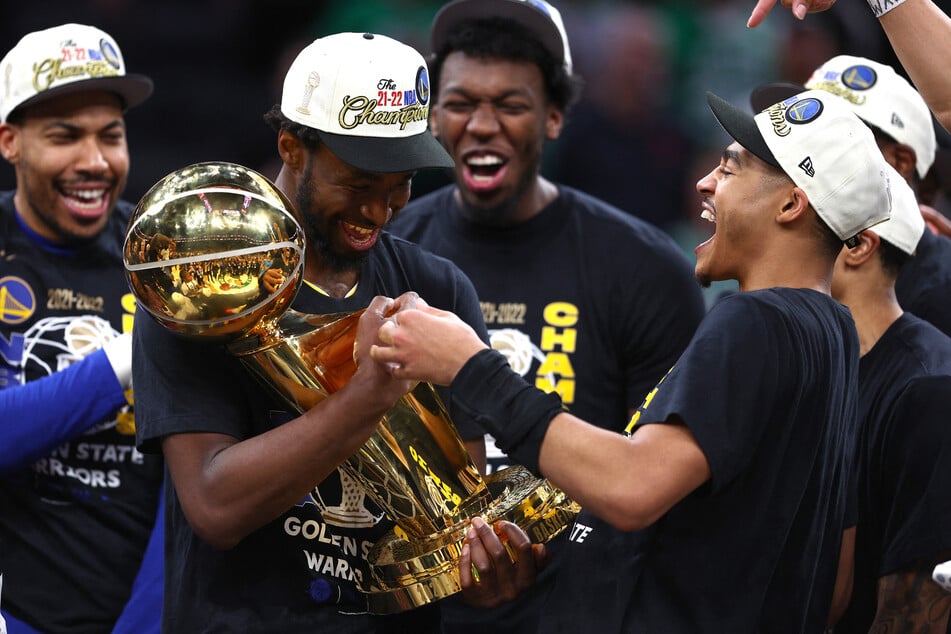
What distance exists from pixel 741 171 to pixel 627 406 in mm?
1509

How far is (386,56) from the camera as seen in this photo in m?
2.83

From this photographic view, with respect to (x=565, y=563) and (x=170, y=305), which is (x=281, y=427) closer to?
(x=170, y=305)

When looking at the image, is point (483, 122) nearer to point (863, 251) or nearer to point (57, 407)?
point (863, 251)

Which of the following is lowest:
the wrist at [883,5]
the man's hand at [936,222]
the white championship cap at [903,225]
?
the man's hand at [936,222]

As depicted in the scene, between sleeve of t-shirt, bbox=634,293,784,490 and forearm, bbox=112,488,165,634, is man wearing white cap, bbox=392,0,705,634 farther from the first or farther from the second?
sleeve of t-shirt, bbox=634,293,784,490

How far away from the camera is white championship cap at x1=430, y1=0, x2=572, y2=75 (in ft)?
14.9

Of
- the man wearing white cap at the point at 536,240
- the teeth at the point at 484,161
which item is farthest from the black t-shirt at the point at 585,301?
the teeth at the point at 484,161

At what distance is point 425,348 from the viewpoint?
248 cm

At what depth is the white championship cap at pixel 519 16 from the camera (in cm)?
453

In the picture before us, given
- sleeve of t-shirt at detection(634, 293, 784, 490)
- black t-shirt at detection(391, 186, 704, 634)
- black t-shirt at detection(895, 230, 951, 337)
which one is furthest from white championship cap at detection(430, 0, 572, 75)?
sleeve of t-shirt at detection(634, 293, 784, 490)

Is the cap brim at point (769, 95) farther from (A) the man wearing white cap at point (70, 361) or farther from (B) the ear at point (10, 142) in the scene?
(B) the ear at point (10, 142)

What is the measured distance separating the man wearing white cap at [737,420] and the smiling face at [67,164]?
1846mm

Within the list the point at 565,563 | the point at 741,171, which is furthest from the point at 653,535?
the point at 741,171

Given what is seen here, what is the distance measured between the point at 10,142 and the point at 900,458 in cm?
296
